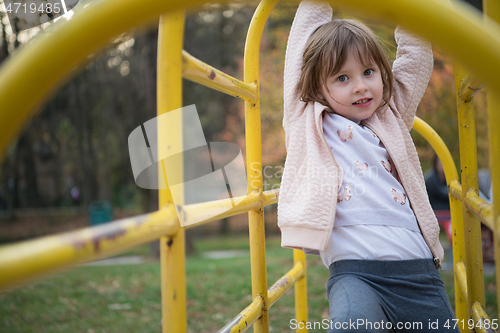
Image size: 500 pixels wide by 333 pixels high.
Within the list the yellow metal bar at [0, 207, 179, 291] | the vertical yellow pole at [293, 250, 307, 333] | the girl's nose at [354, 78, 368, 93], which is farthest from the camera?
the vertical yellow pole at [293, 250, 307, 333]

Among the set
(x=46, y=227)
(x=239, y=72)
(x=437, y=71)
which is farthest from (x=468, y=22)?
(x=46, y=227)

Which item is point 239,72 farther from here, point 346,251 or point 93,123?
point 346,251

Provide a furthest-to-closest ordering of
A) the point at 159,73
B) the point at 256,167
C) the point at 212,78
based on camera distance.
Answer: the point at 256,167
the point at 212,78
the point at 159,73

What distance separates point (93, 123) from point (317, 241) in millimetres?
11012

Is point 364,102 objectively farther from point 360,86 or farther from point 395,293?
point 395,293

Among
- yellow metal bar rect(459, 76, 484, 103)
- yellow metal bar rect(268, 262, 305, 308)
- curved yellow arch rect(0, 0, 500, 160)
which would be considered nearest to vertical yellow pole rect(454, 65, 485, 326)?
yellow metal bar rect(459, 76, 484, 103)

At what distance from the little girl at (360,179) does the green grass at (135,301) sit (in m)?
1.82

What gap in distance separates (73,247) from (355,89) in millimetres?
983

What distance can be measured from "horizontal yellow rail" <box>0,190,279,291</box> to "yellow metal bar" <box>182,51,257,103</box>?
31 centimetres

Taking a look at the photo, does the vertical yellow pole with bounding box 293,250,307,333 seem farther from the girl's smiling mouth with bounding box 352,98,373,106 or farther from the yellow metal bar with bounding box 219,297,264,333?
the girl's smiling mouth with bounding box 352,98,373,106

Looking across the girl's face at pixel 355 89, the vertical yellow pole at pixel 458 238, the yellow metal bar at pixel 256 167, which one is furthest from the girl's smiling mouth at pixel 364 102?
the vertical yellow pole at pixel 458 238

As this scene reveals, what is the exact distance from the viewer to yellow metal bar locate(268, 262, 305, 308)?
1.30 m

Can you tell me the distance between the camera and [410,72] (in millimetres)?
1364

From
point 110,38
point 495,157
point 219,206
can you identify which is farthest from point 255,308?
point 110,38
